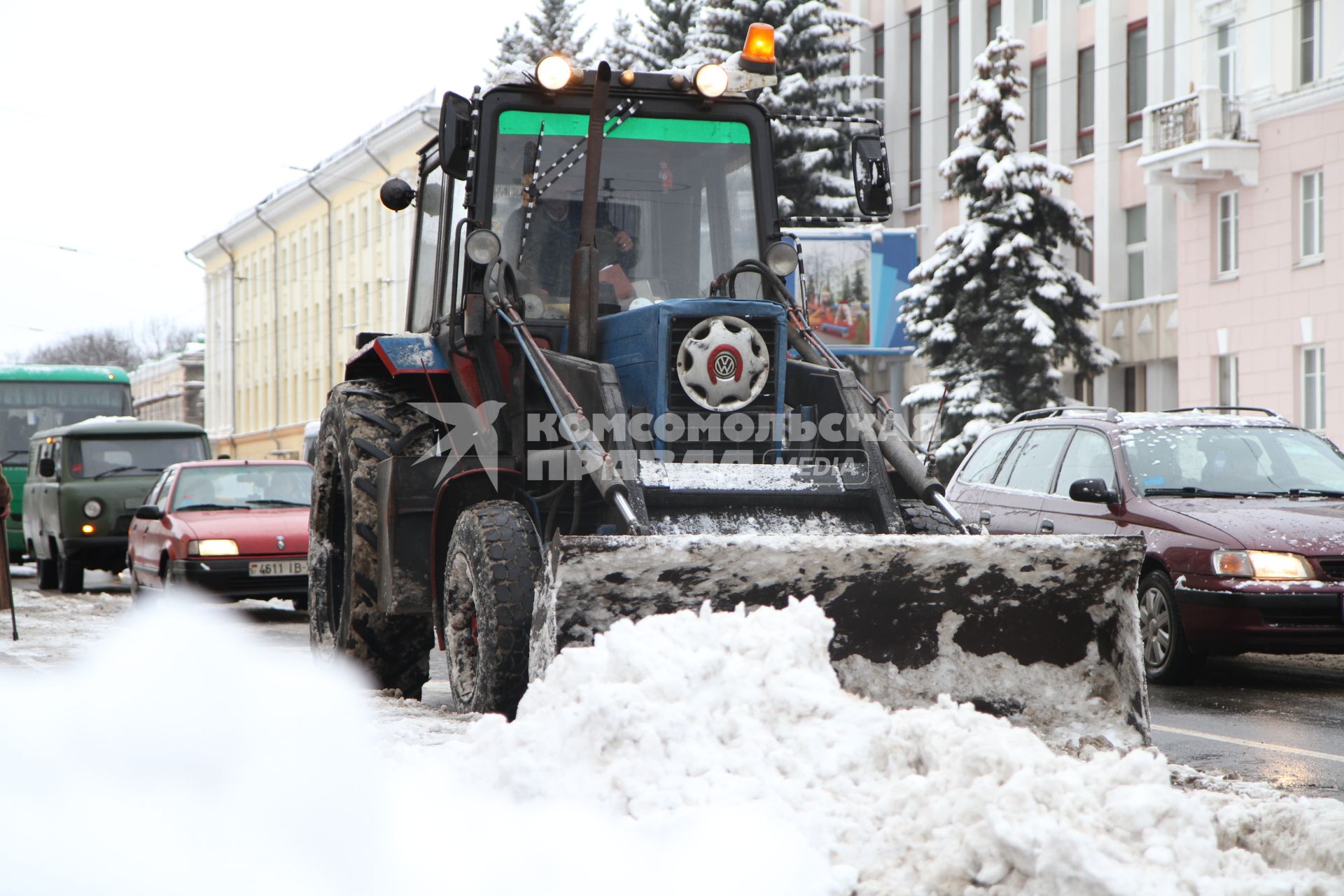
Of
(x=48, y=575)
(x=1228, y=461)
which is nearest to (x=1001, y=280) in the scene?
(x=48, y=575)

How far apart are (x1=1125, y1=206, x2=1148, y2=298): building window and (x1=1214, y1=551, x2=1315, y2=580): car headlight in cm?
2206

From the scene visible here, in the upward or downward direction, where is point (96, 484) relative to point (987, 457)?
downward

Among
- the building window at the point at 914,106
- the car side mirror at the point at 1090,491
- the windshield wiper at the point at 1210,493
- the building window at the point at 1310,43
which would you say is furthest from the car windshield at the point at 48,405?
the windshield wiper at the point at 1210,493

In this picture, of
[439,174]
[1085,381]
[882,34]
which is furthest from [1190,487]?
[882,34]

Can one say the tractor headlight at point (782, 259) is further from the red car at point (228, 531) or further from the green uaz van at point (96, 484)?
the green uaz van at point (96, 484)

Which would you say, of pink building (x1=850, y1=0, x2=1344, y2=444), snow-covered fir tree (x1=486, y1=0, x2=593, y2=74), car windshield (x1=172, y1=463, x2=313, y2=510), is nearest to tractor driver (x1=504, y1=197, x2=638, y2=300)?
car windshield (x1=172, y1=463, x2=313, y2=510)

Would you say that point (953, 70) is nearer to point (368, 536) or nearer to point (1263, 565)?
point (1263, 565)

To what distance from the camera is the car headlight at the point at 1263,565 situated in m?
9.11

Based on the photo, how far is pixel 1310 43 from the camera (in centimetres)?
2509

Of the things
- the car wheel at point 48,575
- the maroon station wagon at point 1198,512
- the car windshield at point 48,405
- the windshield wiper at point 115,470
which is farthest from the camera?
the car windshield at point 48,405

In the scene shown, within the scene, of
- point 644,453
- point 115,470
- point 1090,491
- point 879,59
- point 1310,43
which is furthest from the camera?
point 879,59

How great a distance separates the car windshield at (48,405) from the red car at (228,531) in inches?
467

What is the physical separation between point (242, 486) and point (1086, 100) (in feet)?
68.0

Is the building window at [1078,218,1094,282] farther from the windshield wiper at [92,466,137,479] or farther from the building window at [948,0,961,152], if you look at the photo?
the windshield wiper at [92,466,137,479]
